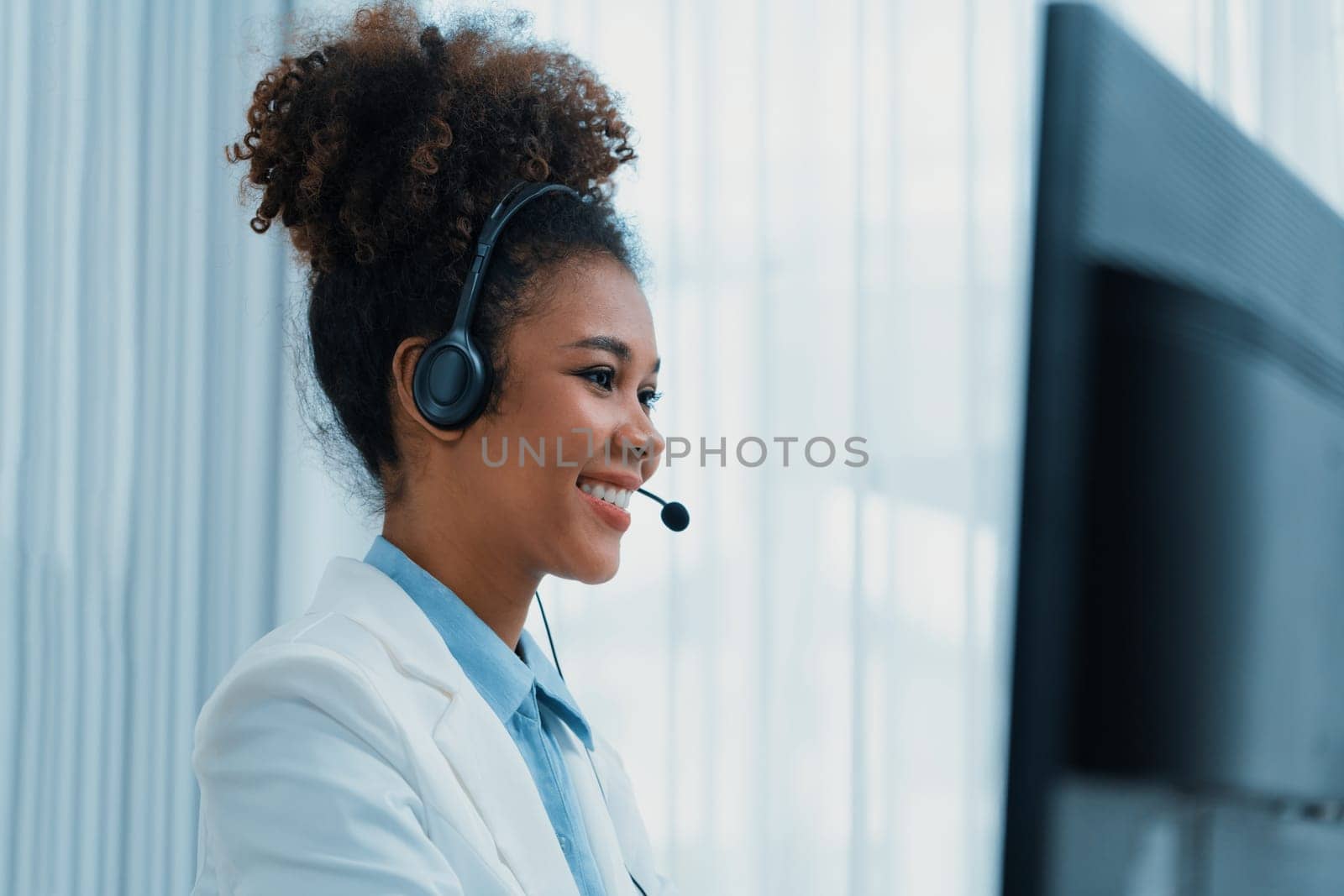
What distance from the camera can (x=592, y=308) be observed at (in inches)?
41.7

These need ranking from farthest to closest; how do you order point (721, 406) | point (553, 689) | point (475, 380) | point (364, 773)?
1. point (721, 406)
2. point (553, 689)
3. point (475, 380)
4. point (364, 773)

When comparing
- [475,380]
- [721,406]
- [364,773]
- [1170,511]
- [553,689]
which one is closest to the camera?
[1170,511]

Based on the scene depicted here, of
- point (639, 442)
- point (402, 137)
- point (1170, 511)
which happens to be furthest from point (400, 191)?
point (1170, 511)

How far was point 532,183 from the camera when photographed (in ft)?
3.54

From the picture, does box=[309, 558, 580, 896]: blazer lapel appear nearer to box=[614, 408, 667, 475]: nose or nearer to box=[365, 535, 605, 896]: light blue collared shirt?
box=[365, 535, 605, 896]: light blue collared shirt

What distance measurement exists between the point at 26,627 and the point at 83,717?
161mm

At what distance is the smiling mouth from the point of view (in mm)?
1040

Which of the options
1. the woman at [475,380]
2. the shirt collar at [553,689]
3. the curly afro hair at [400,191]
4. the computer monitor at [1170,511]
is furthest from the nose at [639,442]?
the computer monitor at [1170,511]

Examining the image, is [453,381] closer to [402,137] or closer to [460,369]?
[460,369]

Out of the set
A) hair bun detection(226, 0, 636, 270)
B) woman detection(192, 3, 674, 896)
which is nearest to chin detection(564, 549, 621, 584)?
woman detection(192, 3, 674, 896)

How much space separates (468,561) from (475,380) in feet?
0.55

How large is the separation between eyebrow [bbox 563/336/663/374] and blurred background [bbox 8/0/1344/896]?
2.71 ft

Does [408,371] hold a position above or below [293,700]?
above

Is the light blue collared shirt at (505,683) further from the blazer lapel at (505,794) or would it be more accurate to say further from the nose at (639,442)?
the nose at (639,442)
